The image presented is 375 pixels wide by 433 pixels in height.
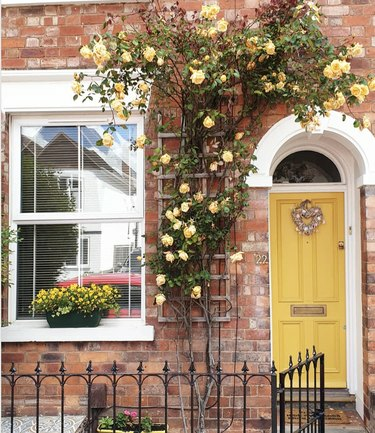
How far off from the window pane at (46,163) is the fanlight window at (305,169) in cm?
213

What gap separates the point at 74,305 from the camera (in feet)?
15.2

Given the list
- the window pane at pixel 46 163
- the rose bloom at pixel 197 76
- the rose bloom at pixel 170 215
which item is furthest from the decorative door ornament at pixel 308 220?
the window pane at pixel 46 163

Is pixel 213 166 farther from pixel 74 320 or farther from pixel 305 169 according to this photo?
pixel 74 320

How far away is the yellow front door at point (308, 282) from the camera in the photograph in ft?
17.4

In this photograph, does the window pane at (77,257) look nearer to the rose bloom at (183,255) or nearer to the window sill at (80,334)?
the window sill at (80,334)

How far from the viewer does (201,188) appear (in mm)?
4598

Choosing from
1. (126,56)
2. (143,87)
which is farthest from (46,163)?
(126,56)

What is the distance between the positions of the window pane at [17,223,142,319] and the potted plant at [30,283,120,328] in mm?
182

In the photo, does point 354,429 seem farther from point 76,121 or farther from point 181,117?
point 76,121

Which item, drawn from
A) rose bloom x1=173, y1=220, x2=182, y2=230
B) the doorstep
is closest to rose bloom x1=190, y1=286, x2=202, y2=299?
rose bloom x1=173, y1=220, x2=182, y2=230

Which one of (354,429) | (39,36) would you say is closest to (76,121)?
(39,36)

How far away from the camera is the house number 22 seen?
4609 millimetres

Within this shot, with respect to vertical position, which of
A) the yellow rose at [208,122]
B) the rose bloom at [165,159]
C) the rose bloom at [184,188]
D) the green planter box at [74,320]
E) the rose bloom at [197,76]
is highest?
the rose bloom at [197,76]

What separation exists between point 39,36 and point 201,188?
2152 mm
